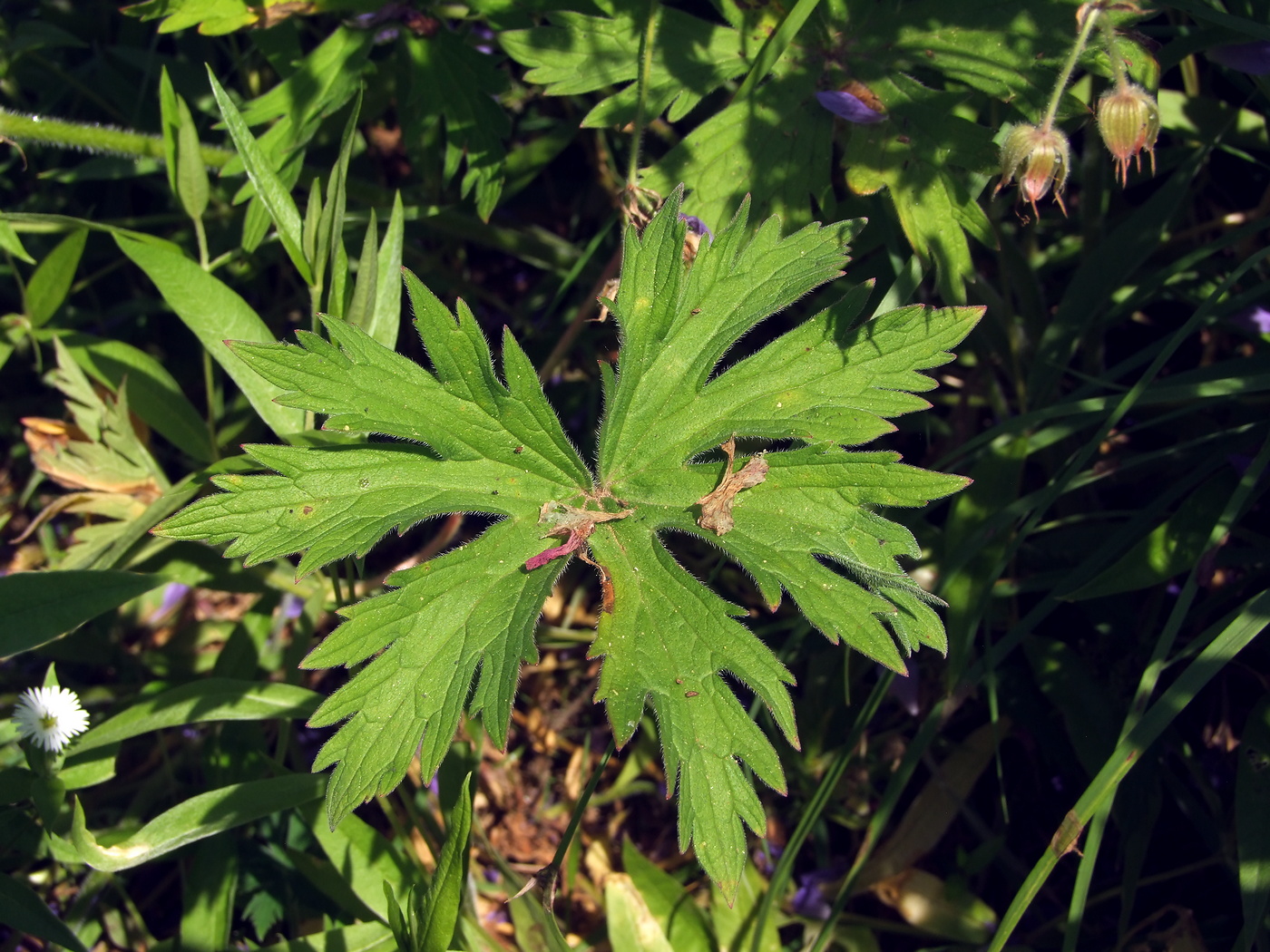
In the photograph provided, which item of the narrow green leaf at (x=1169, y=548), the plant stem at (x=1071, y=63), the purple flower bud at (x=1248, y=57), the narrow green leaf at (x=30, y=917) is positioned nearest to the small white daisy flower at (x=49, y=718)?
the narrow green leaf at (x=30, y=917)

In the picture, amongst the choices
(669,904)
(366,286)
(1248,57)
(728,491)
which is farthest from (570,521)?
(1248,57)

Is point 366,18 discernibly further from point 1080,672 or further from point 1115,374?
point 1080,672

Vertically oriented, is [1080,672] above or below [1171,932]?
above

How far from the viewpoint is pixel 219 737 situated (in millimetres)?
2473

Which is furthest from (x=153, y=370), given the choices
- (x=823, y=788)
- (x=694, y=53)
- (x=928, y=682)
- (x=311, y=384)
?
(x=928, y=682)

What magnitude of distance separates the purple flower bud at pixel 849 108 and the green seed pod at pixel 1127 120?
0.47 metres

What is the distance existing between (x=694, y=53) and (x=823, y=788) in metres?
1.70

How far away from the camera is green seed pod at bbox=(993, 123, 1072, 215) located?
1741 millimetres

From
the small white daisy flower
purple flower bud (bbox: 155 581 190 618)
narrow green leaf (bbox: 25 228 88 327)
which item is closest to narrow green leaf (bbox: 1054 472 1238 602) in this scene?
the small white daisy flower

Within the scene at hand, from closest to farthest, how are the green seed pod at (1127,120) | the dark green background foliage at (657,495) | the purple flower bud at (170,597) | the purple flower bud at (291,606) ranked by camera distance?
the green seed pod at (1127,120), the dark green background foliage at (657,495), the purple flower bud at (291,606), the purple flower bud at (170,597)

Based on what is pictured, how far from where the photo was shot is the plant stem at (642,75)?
204 cm

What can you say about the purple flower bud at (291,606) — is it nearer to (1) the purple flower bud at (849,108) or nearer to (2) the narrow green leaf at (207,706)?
(2) the narrow green leaf at (207,706)

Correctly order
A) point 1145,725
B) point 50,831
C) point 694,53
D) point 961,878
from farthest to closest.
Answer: point 961,878
point 694,53
point 50,831
point 1145,725

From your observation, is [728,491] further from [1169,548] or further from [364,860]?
[364,860]
